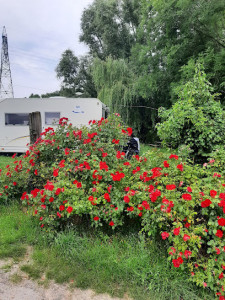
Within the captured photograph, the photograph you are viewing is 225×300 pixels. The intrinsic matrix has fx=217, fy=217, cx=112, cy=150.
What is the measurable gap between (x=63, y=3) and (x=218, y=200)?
24.1 ft

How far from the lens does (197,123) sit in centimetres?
306

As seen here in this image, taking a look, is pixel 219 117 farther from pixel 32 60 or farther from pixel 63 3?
pixel 32 60

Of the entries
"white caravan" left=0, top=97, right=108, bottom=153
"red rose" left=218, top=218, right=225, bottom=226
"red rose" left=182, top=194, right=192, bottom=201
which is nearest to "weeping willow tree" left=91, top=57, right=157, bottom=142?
"white caravan" left=0, top=97, right=108, bottom=153

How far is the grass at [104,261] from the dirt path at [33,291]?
0.06 m

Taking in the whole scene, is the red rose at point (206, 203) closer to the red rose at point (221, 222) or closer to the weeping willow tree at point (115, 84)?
the red rose at point (221, 222)

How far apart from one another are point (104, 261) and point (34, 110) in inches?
320

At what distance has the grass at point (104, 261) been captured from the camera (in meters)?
1.84

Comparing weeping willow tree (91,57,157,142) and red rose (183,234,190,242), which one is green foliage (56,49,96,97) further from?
red rose (183,234,190,242)

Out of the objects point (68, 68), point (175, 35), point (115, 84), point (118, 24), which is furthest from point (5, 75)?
point (175, 35)

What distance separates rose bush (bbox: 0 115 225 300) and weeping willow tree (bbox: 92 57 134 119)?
8499 mm

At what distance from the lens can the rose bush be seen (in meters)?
1.81

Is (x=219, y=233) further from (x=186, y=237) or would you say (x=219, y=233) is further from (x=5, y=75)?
(x=5, y=75)

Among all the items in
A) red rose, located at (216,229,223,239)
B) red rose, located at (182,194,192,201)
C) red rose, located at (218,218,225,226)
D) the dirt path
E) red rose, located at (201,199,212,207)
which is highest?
red rose, located at (182,194,192,201)

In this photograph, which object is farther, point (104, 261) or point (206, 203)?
point (104, 261)
